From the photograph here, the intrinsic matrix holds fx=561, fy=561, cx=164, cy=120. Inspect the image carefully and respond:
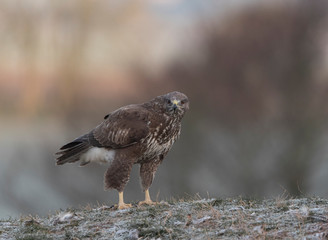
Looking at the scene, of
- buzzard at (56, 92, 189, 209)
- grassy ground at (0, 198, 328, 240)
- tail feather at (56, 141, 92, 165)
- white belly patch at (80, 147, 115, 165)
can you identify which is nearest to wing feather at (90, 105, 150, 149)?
buzzard at (56, 92, 189, 209)

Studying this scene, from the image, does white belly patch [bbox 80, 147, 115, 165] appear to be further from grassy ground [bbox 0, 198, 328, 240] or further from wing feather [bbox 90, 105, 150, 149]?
grassy ground [bbox 0, 198, 328, 240]

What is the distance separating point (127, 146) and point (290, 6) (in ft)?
35.3

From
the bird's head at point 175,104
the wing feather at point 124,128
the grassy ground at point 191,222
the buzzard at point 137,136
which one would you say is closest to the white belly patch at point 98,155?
the buzzard at point 137,136

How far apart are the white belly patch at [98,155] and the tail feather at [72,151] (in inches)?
3.1

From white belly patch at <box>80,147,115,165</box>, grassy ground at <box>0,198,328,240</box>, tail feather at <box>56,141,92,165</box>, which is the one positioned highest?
tail feather at <box>56,141,92,165</box>

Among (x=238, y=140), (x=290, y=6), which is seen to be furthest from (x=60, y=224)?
(x=290, y=6)

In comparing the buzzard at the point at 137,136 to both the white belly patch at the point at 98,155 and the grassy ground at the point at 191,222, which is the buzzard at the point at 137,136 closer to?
the white belly patch at the point at 98,155

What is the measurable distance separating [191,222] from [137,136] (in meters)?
1.88

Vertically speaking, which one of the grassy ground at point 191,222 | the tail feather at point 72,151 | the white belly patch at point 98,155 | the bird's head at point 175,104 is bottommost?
the grassy ground at point 191,222

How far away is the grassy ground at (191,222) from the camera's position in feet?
19.5

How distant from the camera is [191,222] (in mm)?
6445

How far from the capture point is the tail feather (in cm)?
871

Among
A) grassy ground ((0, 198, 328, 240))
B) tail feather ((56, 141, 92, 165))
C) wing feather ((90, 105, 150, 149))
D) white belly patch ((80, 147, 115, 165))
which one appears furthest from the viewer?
tail feather ((56, 141, 92, 165))

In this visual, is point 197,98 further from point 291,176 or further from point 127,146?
point 127,146
